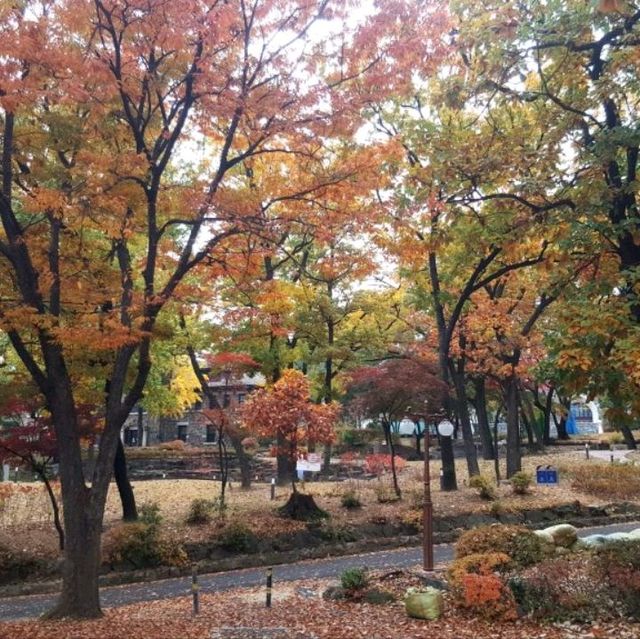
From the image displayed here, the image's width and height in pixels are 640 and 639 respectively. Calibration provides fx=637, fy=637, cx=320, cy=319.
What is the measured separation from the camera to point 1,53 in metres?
8.82

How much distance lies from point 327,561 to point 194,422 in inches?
1491

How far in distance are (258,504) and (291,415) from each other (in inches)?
173

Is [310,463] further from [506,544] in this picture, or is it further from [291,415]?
[506,544]

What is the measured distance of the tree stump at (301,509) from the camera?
18.0 meters

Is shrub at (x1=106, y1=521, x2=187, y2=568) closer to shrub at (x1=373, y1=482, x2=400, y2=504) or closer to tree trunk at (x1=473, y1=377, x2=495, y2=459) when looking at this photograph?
shrub at (x1=373, y1=482, x2=400, y2=504)

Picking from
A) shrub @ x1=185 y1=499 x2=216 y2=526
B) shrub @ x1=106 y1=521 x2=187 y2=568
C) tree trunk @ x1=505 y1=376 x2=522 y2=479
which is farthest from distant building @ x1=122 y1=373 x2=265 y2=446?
shrub @ x1=106 y1=521 x2=187 y2=568

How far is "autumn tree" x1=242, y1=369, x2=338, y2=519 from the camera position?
54.9ft

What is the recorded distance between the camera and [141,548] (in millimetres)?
15062

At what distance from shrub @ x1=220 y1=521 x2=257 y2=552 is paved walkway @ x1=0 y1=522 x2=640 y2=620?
2.49 feet

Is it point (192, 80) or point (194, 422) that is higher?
point (192, 80)

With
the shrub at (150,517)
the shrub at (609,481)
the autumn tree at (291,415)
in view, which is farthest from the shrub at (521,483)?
the shrub at (150,517)

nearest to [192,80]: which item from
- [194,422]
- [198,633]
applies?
[198,633]

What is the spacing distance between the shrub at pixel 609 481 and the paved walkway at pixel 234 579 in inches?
326

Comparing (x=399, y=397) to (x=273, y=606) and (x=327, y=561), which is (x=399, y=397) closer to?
(x=327, y=561)
